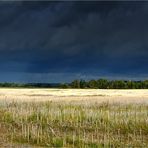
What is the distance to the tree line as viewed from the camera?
419 feet

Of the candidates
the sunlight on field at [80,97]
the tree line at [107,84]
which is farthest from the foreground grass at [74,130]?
the tree line at [107,84]

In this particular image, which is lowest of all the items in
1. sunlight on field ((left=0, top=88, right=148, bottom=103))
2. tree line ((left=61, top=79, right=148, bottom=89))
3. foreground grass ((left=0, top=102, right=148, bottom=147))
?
foreground grass ((left=0, top=102, right=148, bottom=147))

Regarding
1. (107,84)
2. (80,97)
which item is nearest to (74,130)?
(80,97)

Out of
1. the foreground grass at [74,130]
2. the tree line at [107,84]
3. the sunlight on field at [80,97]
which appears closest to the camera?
the foreground grass at [74,130]

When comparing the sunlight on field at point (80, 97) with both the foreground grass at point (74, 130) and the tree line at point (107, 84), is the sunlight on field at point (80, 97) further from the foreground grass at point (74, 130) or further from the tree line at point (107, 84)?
the tree line at point (107, 84)

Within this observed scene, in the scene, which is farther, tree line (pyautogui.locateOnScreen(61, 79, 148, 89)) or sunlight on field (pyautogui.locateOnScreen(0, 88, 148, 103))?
tree line (pyautogui.locateOnScreen(61, 79, 148, 89))

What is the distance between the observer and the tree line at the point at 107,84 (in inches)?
5025

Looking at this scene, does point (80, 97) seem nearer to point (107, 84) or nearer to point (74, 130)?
point (74, 130)

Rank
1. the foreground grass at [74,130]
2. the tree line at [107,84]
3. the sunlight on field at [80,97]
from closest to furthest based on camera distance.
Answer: the foreground grass at [74,130]
the sunlight on field at [80,97]
the tree line at [107,84]

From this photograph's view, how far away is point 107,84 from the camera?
13112 cm

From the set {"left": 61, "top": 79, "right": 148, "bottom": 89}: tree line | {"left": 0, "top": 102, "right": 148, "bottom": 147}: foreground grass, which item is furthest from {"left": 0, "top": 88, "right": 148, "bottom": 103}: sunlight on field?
{"left": 61, "top": 79, "right": 148, "bottom": 89}: tree line

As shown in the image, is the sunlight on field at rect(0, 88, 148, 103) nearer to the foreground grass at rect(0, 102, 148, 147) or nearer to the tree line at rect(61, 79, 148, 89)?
the foreground grass at rect(0, 102, 148, 147)

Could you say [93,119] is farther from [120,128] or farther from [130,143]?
[130,143]

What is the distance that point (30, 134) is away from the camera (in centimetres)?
1944
